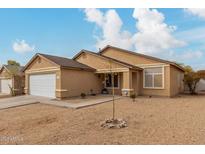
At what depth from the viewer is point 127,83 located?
16125 millimetres

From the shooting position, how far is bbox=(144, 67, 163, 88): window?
16.7 meters

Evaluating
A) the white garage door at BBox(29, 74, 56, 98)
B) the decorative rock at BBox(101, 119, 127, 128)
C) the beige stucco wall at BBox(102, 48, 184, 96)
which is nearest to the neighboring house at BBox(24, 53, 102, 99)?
the white garage door at BBox(29, 74, 56, 98)

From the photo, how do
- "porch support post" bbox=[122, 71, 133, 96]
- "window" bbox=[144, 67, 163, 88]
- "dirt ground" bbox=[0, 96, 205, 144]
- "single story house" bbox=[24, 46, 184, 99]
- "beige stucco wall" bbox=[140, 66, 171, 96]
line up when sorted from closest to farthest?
"dirt ground" bbox=[0, 96, 205, 144], "single story house" bbox=[24, 46, 184, 99], "porch support post" bbox=[122, 71, 133, 96], "beige stucco wall" bbox=[140, 66, 171, 96], "window" bbox=[144, 67, 163, 88]

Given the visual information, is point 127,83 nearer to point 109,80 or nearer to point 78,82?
point 109,80

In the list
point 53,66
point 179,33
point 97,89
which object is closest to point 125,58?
point 97,89

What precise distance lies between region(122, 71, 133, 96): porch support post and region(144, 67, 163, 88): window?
7.56 ft

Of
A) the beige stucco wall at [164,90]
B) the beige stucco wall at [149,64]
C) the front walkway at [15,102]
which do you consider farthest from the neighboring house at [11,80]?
the beige stucco wall at [164,90]

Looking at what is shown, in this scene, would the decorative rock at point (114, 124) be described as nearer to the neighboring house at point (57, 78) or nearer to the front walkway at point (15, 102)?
the front walkway at point (15, 102)

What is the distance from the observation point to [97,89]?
Result: 18484 millimetres

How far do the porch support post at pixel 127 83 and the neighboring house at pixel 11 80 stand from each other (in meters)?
13.4

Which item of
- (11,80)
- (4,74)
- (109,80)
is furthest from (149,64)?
(4,74)

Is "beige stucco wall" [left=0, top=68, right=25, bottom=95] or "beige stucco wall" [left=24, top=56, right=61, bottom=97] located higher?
"beige stucco wall" [left=24, top=56, right=61, bottom=97]

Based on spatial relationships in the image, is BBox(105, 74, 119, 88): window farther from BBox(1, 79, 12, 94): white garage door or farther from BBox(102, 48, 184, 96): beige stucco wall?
BBox(1, 79, 12, 94): white garage door

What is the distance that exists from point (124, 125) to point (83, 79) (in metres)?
10.9
